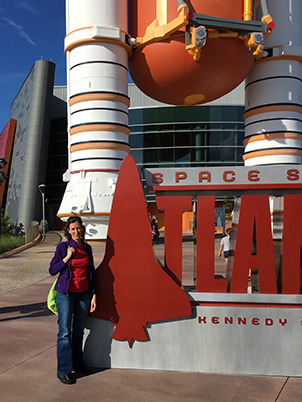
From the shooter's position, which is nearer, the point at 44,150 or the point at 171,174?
the point at 171,174

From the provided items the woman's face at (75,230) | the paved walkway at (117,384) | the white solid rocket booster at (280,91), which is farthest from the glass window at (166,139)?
the woman's face at (75,230)

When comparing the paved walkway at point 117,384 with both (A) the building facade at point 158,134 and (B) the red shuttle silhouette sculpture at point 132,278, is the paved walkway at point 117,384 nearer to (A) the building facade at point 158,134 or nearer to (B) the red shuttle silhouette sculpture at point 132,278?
(B) the red shuttle silhouette sculpture at point 132,278

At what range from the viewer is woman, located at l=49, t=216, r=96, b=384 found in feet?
11.8

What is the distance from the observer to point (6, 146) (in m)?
40.3

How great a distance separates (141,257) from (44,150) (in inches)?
1264

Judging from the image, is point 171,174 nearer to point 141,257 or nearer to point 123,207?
point 123,207

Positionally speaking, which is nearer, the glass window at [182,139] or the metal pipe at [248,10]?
the metal pipe at [248,10]

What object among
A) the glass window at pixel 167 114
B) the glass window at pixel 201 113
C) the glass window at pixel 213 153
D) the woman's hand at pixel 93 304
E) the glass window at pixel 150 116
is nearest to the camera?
the woman's hand at pixel 93 304

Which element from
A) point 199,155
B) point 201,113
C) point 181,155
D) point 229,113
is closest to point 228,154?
point 199,155

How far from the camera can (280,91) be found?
1558cm

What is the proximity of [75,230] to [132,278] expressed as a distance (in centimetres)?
91

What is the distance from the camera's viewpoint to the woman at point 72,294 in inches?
142

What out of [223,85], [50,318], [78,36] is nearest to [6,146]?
[78,36]

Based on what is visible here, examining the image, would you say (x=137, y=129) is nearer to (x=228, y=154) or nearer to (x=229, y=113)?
(x=229, y=113)
